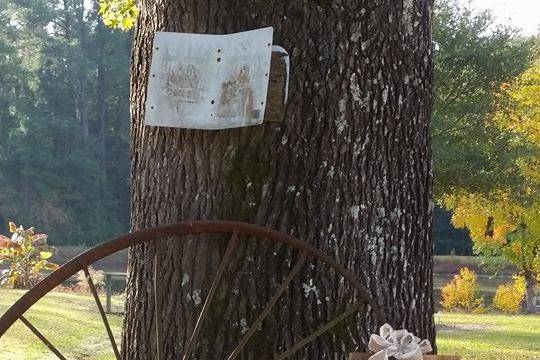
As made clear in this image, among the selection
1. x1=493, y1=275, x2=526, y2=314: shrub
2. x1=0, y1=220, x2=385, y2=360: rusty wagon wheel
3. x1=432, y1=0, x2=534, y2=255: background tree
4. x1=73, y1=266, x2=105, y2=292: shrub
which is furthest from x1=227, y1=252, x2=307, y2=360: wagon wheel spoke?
x1=493, y1=275, x2=526, y2=314: shrub

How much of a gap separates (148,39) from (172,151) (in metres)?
0.37

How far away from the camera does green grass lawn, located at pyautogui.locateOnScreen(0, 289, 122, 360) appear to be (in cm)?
792

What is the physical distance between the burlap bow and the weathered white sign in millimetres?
715

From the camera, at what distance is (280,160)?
8.96ft

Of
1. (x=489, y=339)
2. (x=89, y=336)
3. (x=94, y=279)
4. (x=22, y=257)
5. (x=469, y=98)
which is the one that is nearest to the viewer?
(x=89, y=336)

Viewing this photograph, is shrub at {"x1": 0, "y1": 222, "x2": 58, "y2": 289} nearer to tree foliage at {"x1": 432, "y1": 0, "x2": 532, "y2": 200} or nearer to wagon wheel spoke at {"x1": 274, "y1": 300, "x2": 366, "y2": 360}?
tree foliage at {"x1": 432, "y1": 0, "x2": 532, "y2": 200}

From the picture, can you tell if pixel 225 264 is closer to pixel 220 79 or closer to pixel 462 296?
pixel 220 79

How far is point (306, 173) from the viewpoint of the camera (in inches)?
108

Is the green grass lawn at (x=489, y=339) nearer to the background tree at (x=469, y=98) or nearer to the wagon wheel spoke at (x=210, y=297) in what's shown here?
the background tree at (x=469, y=98)

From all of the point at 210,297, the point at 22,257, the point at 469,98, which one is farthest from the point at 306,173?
the point at 469,98

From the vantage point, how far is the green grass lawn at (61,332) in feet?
26.0

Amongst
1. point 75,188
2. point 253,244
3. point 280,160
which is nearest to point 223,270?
point 253,244

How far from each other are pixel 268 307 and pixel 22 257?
11.5m

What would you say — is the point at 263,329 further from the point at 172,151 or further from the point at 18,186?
the point at 18,186
